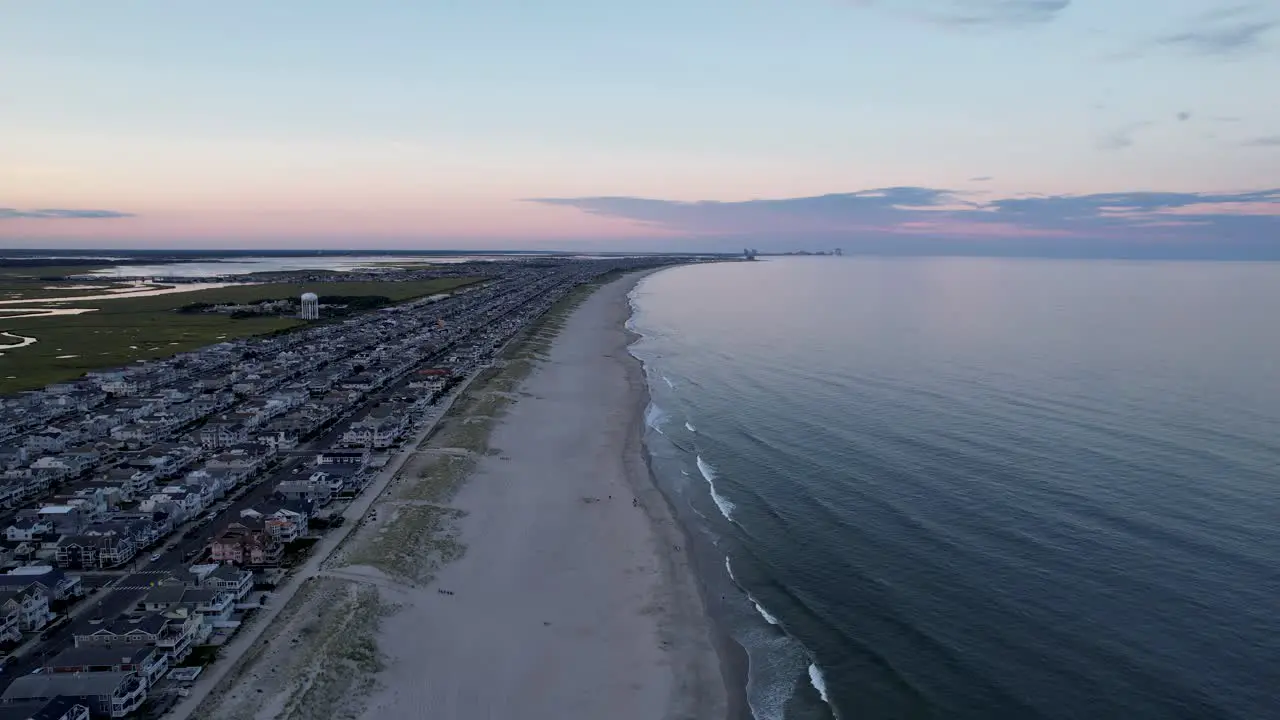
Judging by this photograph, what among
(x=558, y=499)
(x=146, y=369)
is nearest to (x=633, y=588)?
(x=558, y=499)

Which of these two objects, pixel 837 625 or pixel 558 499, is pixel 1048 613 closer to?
pixel 837 625

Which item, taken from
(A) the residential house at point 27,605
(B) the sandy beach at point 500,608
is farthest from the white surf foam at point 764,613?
(A) the residential house at point 27,605

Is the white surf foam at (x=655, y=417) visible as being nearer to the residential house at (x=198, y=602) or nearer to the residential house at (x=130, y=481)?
the residential house at (x=130, y=481)

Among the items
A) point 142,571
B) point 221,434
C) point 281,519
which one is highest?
point 281,519

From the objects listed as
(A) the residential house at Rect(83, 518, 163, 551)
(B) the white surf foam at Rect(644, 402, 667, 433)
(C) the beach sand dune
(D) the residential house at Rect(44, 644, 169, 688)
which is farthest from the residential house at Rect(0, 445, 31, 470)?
(B) the white surf foam at Rect(644, 402, 667, 433)

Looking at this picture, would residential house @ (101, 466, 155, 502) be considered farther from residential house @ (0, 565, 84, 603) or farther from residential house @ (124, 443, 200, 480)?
residential house @ (0, 565, 84, 603)

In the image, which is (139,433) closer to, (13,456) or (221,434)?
(221,434)

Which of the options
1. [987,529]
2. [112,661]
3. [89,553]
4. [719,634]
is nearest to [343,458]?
[89,553]
